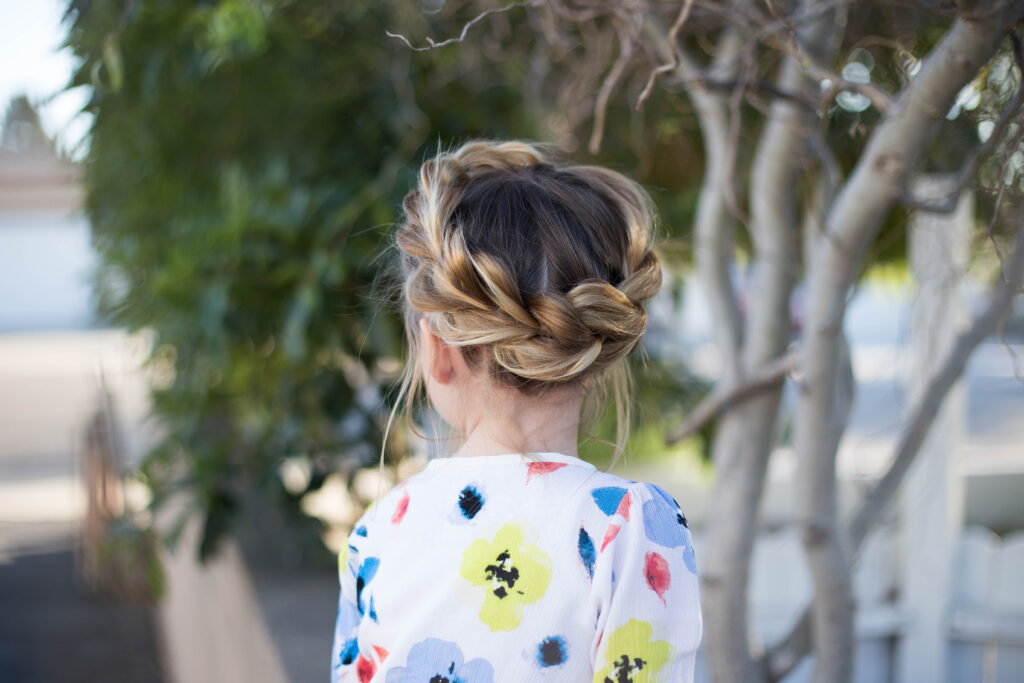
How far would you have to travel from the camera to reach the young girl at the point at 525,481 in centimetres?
94

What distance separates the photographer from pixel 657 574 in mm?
933

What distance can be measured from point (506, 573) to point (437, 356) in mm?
274

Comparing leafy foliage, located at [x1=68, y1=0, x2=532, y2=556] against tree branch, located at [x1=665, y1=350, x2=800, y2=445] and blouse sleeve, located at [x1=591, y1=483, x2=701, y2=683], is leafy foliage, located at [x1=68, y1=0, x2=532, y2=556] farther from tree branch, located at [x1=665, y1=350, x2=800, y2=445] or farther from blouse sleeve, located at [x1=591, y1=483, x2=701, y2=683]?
blouse sleeve, located at [x1=591, y1=483, x2=701, y2=683]

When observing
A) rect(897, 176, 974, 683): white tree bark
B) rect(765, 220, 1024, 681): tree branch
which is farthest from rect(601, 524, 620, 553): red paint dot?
rect(897, 176, 974, 683): white tree bark

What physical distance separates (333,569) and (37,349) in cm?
1803

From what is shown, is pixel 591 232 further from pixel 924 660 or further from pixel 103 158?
pixel 924 660

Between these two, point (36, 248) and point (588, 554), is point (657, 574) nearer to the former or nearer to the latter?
point (588, 554)

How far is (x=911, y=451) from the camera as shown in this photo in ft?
4.69

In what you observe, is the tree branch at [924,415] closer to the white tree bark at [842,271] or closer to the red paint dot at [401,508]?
the white tree bark at [842,271]

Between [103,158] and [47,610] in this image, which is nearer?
[103,158]

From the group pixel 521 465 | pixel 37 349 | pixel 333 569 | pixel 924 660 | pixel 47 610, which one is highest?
pixel 521 465

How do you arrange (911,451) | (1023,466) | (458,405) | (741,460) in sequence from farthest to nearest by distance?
(1023,466) → (741,460) → (911,451) → (458,405)

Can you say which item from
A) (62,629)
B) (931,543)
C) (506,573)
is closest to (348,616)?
(506,573)

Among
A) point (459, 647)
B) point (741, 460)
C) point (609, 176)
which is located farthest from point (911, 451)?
point (459, 647)
